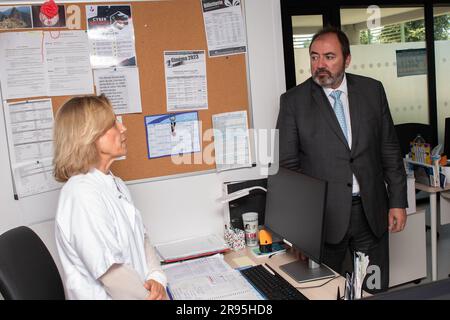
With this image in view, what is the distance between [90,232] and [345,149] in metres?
1.28

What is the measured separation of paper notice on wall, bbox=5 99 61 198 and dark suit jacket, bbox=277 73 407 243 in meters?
1.12

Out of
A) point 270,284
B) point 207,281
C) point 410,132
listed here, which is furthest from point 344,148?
point 410,132

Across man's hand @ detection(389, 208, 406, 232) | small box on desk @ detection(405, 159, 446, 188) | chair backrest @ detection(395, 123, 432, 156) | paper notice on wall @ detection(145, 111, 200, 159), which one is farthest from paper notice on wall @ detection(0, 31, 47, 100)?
chair backrest @ detection(395, 123, 432, 156)

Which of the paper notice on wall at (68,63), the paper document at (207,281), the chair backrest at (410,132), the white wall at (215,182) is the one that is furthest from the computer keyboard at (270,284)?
the chair backrest at (410,132)

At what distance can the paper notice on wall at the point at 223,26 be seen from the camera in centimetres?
228

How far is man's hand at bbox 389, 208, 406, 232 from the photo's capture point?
229 centimetres

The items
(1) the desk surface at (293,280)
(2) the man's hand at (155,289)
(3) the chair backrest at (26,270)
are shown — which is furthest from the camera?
(1) the desk surface at (293,280)

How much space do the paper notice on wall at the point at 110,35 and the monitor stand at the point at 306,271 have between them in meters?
1.21

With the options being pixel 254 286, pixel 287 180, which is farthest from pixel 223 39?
pixel 254 286

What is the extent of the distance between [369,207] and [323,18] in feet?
9.41

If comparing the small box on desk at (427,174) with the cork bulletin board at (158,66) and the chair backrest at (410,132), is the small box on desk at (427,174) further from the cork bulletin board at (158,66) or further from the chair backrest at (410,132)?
the cork bulletin board at (158,66)

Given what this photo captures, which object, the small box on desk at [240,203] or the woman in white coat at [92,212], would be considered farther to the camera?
the small box on desk at [240,203]

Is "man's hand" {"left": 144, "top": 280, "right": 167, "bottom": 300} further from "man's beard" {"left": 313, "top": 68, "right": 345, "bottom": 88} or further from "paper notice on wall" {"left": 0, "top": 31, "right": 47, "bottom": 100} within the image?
"man's beard" {"left": 313, "top": 68, "right": 345, "bottom": 88}

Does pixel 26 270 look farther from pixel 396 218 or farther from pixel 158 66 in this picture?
pixel 396 218
